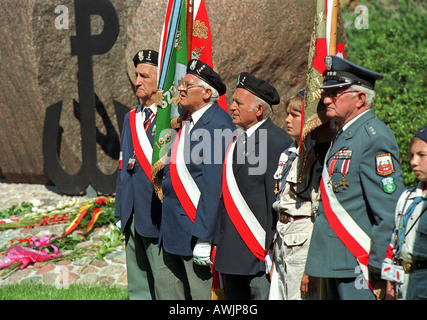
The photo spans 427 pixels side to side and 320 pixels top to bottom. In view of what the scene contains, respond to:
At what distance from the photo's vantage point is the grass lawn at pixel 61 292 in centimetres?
613

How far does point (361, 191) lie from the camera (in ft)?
11.6

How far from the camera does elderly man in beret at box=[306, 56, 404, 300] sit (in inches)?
135

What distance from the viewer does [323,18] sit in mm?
3809

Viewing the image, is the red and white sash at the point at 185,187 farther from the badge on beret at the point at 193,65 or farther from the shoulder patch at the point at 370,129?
the shoulder patch at the point at 370,129

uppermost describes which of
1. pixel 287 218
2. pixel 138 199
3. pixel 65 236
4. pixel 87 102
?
pixel 87 102

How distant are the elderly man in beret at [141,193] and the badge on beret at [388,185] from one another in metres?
2.29

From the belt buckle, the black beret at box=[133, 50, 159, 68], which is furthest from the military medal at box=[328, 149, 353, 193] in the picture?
the black beret at box=[133, 50, 159, 68]

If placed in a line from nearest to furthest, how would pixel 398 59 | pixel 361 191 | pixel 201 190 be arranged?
pixel 361 191 < pixel 201 190 < pixel 398 59

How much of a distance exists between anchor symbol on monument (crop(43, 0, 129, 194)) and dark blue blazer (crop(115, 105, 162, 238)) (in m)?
3.38

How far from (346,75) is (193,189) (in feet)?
5.05

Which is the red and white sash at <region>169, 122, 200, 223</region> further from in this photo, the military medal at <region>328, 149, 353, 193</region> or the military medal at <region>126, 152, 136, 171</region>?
the military medal at <region>328, 149, 353, 193</region>

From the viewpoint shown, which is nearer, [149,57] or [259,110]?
[259,110]

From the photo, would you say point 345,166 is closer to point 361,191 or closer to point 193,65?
point 361,191

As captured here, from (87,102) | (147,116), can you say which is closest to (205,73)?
(147,116)
